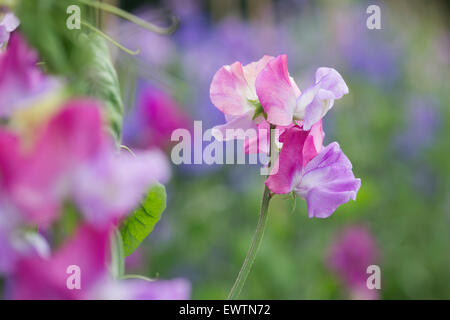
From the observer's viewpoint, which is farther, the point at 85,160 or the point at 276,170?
the point at 276,170

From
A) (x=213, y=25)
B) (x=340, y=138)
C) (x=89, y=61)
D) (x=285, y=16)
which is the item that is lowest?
(x=89, y=61)

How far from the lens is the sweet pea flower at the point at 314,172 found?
1.50 feet

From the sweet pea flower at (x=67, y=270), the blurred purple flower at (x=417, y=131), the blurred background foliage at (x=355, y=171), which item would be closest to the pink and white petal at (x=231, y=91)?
the blurred background foliage at (x=355, y=171)

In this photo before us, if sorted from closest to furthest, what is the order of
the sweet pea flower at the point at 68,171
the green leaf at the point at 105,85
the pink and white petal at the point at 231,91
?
the sweet pea flower at the point at 68,171, the green leaf at the point at 105,85, the pink and white petal at the point at 231,91

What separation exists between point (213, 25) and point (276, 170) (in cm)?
401

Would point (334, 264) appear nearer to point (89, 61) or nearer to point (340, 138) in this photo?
point (340, 138)

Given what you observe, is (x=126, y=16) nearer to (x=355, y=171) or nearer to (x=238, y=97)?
(x=238, y=97)

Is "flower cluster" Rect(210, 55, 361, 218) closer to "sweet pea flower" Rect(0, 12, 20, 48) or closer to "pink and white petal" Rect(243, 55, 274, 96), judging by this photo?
"pink and white petal" Rect(243, 55, 274, 96)

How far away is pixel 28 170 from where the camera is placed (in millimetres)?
261

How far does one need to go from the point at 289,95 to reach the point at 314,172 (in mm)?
58

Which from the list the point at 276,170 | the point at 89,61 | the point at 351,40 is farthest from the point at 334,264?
the point at 351,40

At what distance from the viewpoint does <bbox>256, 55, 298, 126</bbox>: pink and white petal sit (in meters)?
0.46

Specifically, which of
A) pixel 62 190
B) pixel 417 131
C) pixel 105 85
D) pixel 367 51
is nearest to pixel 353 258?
pixel 417 131

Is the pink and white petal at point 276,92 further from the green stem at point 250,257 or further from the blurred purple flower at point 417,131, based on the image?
the blurred purple flower at point 417,131
